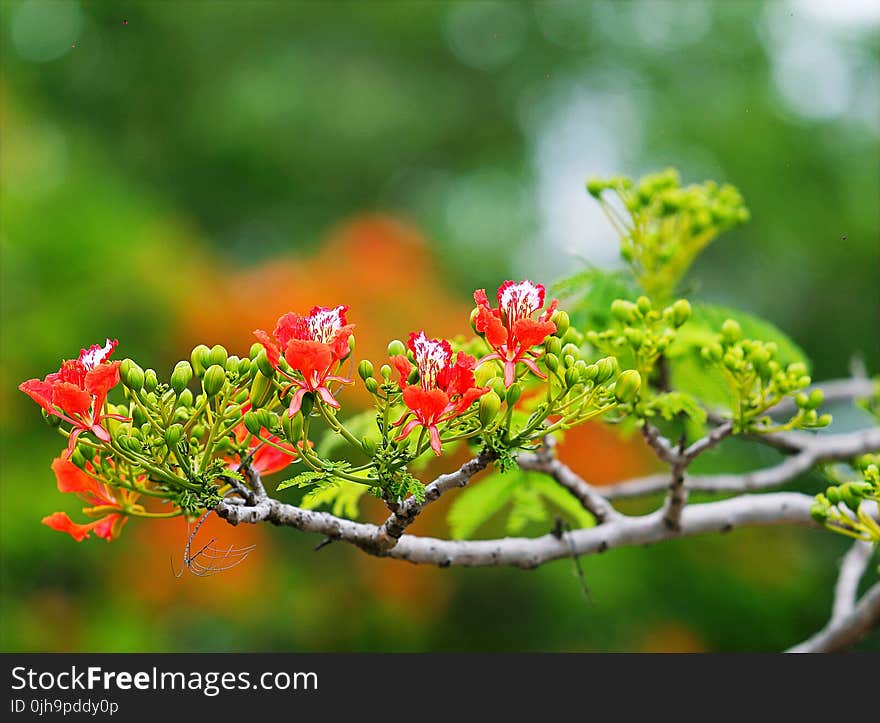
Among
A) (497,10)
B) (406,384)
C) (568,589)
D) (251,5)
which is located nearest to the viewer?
(406,384)

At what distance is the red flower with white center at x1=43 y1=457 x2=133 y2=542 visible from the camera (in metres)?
1.08

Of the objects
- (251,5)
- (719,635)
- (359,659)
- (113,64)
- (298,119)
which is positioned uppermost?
(251,5)

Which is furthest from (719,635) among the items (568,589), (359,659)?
(359,659)

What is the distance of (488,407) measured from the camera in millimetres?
947

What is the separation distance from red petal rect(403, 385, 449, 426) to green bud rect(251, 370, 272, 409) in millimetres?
156

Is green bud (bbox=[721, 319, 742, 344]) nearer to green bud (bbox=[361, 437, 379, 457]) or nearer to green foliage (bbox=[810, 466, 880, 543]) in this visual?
green foliage (bbox=[810, 466, 880, 543])

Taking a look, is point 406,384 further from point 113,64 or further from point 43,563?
point 113,64

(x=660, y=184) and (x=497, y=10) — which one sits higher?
(x=497, y=10)

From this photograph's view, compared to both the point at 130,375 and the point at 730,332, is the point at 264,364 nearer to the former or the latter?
the point at 130,375

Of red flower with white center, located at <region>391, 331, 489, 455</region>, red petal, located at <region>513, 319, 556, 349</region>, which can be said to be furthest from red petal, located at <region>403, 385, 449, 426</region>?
red petal, located at <region>513, 319, 556, 349</region>

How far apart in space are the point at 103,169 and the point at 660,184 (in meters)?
5.15

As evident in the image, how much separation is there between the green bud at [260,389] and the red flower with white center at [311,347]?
0.11 feet

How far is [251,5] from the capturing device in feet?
24.7

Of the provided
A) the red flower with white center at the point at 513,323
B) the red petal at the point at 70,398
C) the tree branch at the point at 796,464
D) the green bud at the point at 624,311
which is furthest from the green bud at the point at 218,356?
the tree branch at the point at 796,464
